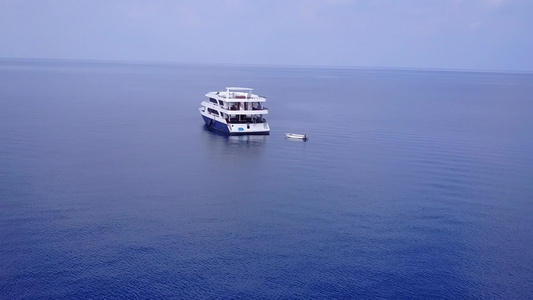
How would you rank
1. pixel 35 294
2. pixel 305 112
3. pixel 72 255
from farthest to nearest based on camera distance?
1. pixel 305 112
2. pixel 72 255
3. pixel 35 294

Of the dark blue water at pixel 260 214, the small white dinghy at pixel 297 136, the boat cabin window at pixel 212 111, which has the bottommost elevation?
the dark blue water at pixel 260 214

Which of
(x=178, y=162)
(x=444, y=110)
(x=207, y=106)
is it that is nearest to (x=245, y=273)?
(x=178, y=162)

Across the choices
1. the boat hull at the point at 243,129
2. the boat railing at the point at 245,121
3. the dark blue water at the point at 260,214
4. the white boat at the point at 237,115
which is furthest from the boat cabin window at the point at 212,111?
the dark blue water at the point at 260,214

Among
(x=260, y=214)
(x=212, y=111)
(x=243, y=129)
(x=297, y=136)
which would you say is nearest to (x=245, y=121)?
(x=243, y=129)

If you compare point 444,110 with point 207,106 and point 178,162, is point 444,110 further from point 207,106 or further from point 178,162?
point 178,162

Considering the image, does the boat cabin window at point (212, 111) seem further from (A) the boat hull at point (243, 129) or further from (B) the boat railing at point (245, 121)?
(B) the boat railing at point (245, 121)

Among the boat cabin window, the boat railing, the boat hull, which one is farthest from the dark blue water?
the boat cabin window
